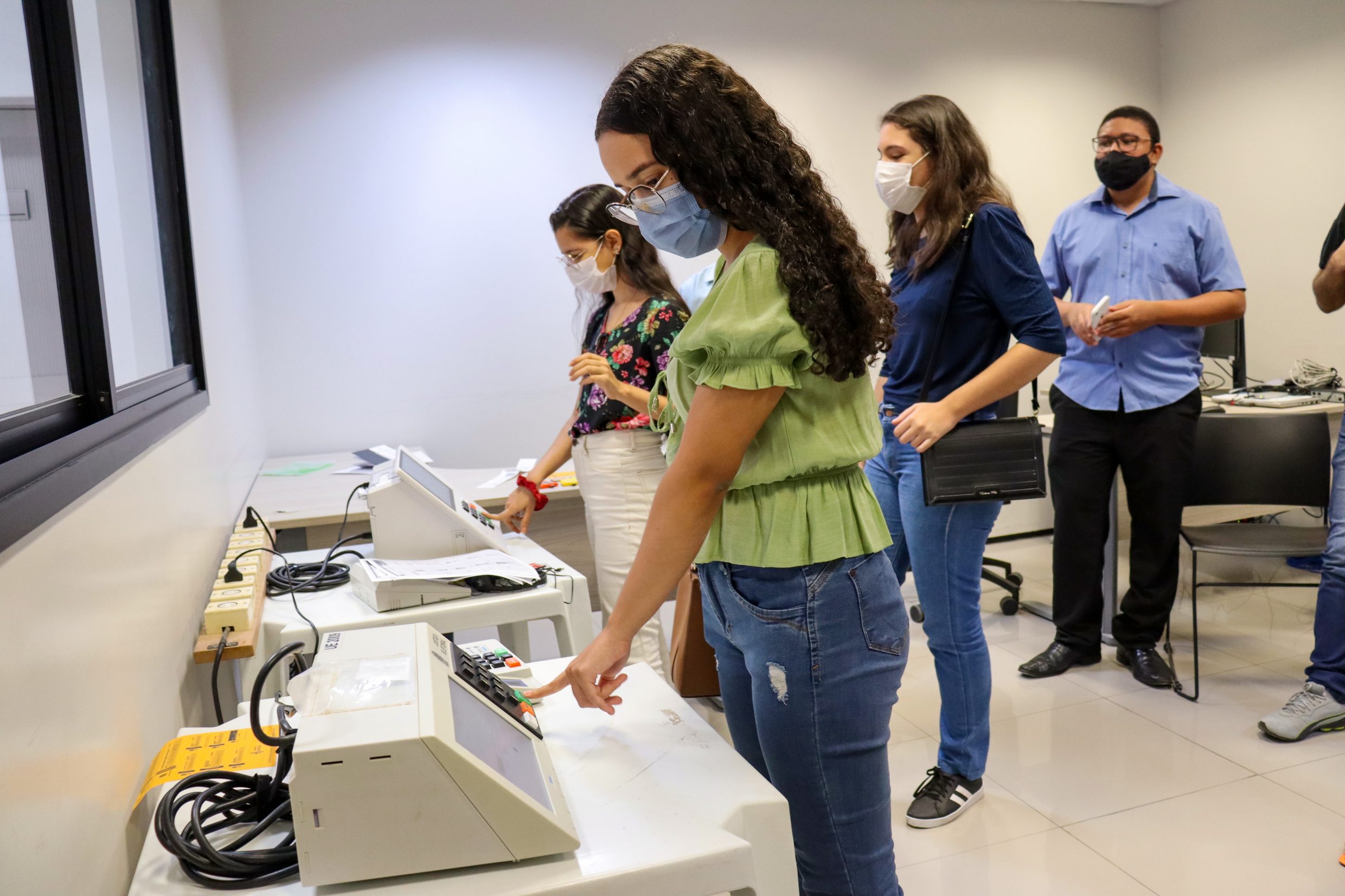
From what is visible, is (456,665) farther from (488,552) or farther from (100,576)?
(488,552)

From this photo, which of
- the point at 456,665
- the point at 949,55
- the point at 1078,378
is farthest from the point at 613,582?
the point at 949,55

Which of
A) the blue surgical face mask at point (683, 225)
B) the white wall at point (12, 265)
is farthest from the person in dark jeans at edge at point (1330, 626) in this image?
the white wall at point (12, 265)

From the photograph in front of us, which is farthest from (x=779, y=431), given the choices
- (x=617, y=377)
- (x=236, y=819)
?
(x=617, y=377)

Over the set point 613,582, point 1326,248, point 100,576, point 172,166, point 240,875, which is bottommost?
point 613,582

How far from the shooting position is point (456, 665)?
995 millimetres

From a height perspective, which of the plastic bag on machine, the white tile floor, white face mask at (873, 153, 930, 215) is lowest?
the white tile floor

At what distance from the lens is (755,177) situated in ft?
3.21

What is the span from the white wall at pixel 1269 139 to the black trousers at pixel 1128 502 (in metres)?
2.11

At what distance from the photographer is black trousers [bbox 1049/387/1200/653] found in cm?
271

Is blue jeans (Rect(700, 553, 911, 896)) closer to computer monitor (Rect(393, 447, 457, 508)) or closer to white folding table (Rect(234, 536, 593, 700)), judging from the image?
white folding table (Rect(234, 536, 593, 700))

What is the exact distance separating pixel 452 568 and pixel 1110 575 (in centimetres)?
230

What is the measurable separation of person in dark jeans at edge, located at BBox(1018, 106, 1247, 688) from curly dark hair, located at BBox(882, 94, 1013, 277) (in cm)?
103

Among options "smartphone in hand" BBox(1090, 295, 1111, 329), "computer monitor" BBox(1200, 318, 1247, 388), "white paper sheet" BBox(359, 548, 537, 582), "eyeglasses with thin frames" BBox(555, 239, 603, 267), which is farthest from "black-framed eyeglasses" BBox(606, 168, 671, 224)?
"computer monitor" BBox(1200, 318, 1247, 388)

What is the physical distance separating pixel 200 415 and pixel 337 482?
1.00 meters
